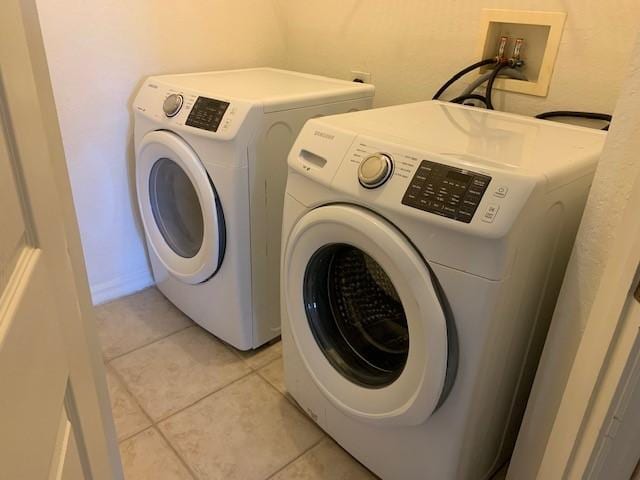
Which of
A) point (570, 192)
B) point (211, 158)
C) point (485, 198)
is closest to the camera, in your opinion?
point (485, 198)

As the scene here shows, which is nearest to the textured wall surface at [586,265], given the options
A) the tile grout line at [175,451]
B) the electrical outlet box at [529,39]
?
the electrical outlet box at [529,39]

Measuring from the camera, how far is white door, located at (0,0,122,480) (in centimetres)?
45

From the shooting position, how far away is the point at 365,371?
3.90ft

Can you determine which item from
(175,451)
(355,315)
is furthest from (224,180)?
(175,451)

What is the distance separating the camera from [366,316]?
1242mm

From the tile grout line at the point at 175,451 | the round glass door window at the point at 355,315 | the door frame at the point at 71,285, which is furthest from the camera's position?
the tile grout line at the point at 175,451

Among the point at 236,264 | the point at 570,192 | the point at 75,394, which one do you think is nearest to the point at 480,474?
the point at 570,192

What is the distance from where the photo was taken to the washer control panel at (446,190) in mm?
848

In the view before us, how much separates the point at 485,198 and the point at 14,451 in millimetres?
717

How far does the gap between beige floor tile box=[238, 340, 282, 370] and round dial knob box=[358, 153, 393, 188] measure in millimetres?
902

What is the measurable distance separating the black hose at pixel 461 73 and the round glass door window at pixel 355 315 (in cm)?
68

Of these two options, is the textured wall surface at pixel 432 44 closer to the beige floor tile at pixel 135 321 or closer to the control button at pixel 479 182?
the control button at pixel 479 182

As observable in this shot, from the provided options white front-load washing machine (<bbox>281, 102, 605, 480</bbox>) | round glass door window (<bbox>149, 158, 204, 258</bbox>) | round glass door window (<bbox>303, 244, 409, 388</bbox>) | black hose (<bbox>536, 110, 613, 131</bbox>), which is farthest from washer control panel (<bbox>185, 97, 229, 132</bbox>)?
black hose (<bbox>536, 110, 613, 131</bbox>)

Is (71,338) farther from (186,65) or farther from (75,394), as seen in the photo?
(186,65)
